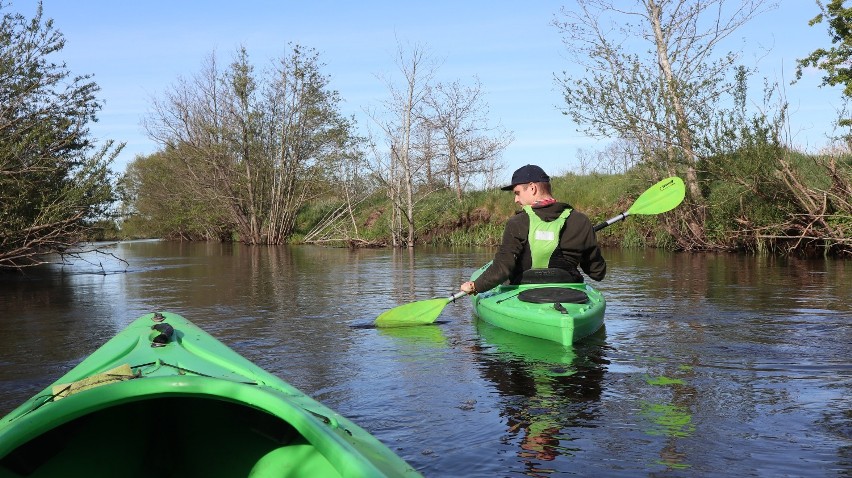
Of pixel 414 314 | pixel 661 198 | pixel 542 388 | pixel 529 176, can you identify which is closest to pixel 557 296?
pixel 529 176

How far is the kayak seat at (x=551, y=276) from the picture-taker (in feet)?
19.4

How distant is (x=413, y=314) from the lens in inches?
274

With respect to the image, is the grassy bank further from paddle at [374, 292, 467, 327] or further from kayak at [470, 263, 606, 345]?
kayak at [470, 263, 606, 345]

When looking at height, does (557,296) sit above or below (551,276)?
below

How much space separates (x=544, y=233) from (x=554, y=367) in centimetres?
125

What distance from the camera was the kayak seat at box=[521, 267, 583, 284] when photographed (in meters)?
5.93

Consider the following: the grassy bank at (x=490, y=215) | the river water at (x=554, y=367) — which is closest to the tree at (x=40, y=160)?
the river water at (x=554, y=367)

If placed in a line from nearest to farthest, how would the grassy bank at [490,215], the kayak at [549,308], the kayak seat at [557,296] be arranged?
the kayak at [549,308]
the kayak seat at [557,296]
the grassy bank at [490,215]

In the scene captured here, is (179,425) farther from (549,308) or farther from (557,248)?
(557,248)

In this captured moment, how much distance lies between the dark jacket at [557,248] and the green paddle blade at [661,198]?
2386mm

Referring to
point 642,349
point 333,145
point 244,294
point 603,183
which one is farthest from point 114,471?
point 333,145

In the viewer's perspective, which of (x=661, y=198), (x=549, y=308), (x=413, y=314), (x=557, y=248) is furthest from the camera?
(x=661, y=198)

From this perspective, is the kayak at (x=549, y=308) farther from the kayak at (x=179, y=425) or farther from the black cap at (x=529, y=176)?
Answer: the kayak at (x=179, y=425)

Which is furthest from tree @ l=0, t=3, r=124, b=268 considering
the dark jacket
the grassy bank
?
the grassy bank
